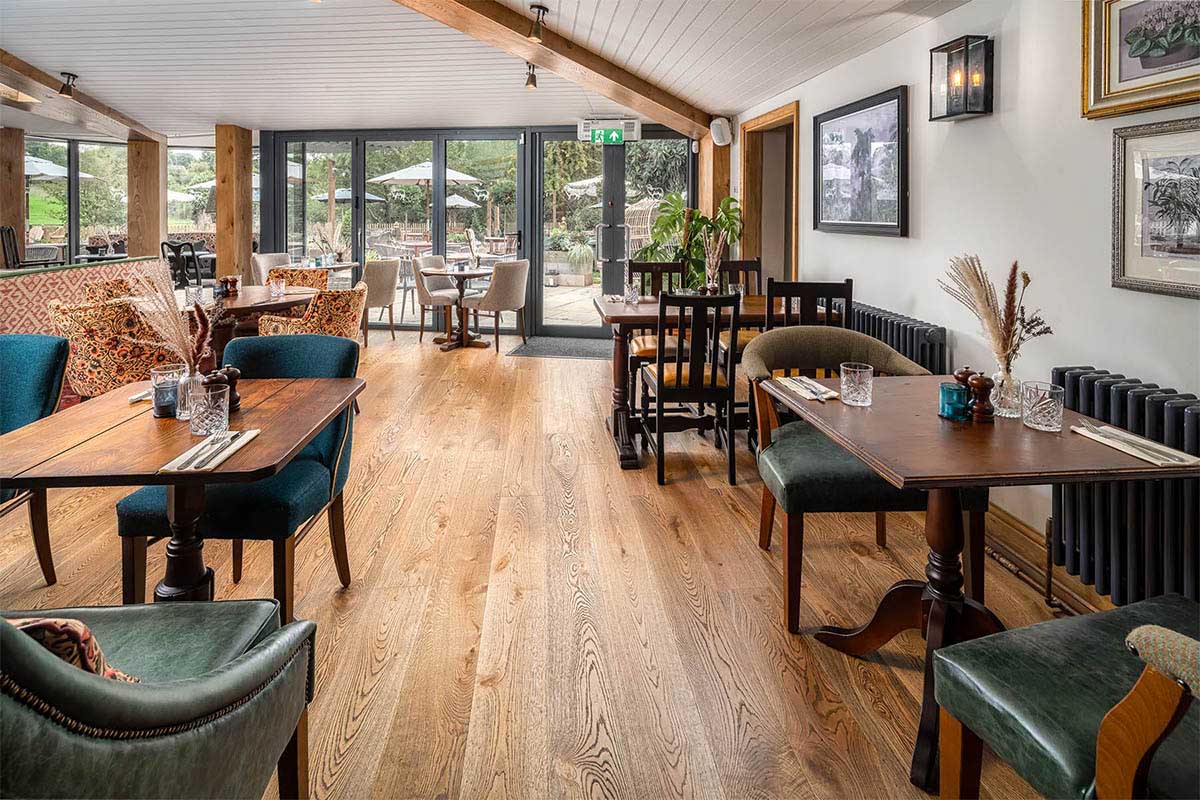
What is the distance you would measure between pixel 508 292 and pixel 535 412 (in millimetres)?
3049

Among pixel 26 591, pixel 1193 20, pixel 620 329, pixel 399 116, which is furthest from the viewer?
pixel 399 116

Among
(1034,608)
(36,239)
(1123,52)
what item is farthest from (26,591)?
(36,239)

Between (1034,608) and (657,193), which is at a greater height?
(657,193)

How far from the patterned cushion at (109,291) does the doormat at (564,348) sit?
3.65m

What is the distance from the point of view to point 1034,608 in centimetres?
280

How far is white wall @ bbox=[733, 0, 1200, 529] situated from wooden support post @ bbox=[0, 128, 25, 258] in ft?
33.3

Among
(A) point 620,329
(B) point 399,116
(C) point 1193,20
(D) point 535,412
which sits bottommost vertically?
Answer: (D) point 535,412

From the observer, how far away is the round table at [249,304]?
561cm

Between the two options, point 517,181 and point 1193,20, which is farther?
point 517,181

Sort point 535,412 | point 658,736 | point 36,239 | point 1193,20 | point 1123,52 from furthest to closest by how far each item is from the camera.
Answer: point 36,239
point 535,412
point 1123,52
point 1193,20
point 658,736

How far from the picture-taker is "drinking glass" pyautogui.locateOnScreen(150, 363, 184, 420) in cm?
231

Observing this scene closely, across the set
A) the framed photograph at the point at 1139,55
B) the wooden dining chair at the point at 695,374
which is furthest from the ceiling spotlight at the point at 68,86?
the framed photograph at the point at 1139,55

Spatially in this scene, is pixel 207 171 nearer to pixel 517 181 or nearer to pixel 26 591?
pixel 517 181

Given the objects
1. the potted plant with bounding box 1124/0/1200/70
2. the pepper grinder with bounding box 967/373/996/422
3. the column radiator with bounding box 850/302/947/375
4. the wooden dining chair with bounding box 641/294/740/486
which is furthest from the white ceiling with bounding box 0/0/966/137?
the pepper grinder with bounding box 967/373/996/422
